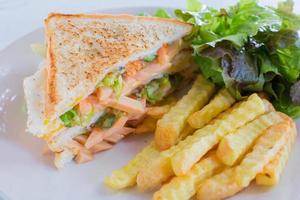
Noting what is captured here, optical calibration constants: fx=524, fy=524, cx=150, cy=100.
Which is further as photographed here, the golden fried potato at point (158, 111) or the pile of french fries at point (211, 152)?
the golden fried potato at point (158, 111)

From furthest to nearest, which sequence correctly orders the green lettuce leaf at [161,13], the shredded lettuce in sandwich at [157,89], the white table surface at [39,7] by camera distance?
the white table surface at [39,7], the green lettuce leaf at [161,13], the shredded lettuce in sandwich at [157,89]

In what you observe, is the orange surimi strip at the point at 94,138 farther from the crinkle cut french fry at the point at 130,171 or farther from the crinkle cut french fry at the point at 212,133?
the crinkle cut french fry at the point at 212,133

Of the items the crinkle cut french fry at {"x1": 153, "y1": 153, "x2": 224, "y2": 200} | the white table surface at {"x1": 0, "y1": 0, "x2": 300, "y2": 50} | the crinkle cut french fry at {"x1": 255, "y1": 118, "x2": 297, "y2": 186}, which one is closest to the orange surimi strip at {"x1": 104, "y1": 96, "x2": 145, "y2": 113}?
the crinkle cut french fry at {"x1": 153, "y1": 153, "x2": 224, "y2": 200}

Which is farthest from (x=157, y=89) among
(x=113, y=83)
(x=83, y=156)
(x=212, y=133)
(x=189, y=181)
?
(x=189, y=181)

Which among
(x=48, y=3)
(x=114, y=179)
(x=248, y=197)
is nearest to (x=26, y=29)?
(x=48, y=3)

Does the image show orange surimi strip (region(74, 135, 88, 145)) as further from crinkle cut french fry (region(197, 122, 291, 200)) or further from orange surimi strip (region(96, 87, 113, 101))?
crinkle cut french fry (region(197, 122, 291, 200))

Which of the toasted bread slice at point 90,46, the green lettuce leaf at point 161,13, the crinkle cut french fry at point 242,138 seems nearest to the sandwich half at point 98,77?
the toasted bread slice at point 90,46
